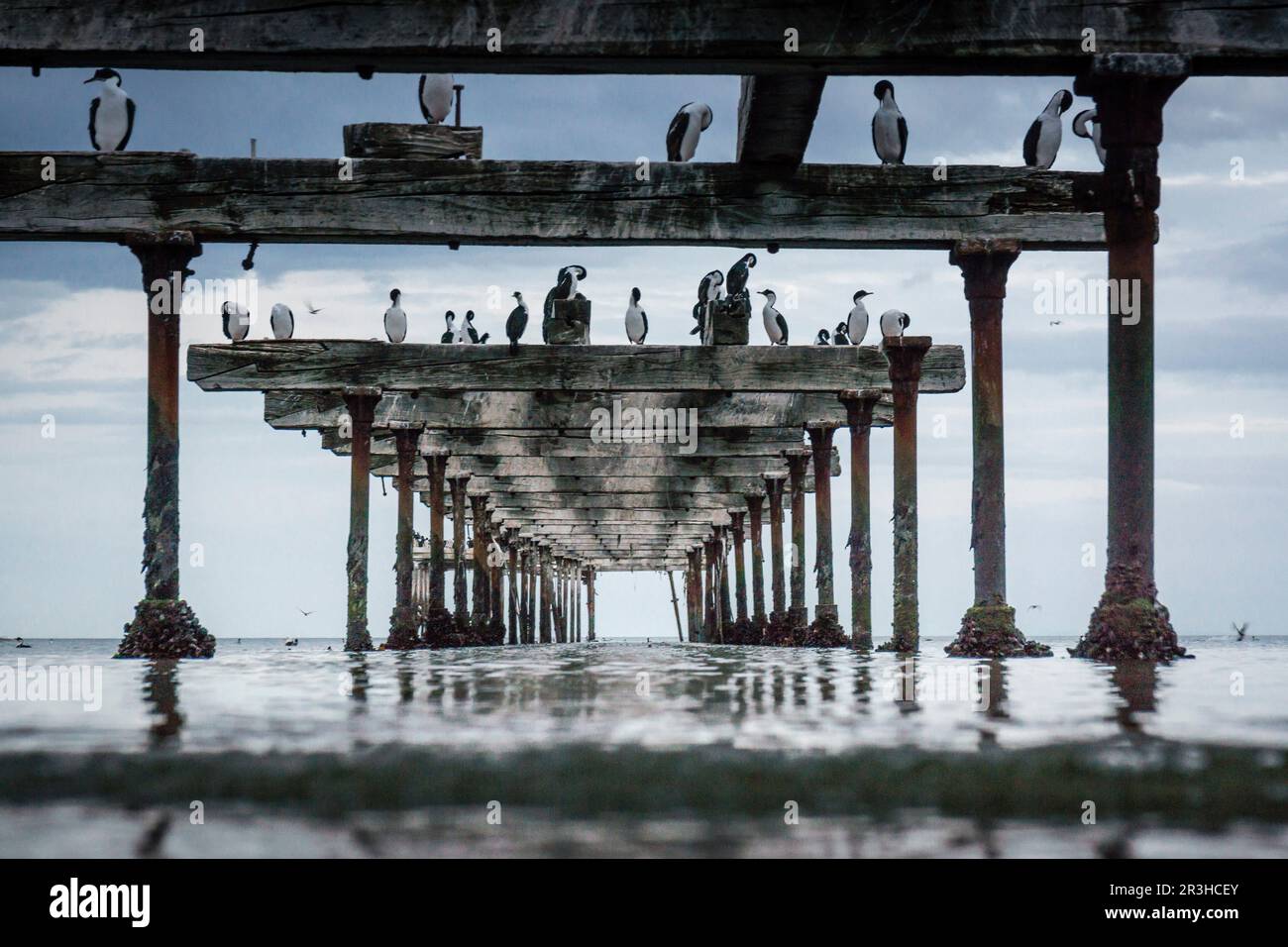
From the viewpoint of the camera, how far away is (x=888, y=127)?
1354cm

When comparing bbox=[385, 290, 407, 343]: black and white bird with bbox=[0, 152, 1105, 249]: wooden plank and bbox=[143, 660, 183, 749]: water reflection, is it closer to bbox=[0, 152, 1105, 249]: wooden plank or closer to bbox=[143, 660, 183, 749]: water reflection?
bbox=[0, 152, 1105, 249]: wooden plank

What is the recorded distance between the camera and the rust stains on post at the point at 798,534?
21531mm

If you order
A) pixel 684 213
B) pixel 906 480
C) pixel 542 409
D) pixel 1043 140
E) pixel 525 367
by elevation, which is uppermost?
pixel 1043 140

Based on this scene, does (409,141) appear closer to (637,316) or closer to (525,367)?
(525,367)

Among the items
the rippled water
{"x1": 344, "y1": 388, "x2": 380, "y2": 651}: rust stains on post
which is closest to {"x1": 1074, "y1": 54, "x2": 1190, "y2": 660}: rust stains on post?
the rippled water

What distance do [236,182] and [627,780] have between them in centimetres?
820

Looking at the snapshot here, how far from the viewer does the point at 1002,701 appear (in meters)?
4.68

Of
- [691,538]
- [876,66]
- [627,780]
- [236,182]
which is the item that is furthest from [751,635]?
[627,780]

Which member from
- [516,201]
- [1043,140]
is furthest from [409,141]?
[1043,140]

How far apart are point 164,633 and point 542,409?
798 cm

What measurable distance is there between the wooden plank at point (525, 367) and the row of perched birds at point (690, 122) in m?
2.02

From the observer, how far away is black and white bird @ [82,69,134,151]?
1258 cm

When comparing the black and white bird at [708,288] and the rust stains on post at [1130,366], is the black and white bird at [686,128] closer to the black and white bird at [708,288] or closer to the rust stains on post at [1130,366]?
the black and white bird at [708,288]
